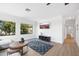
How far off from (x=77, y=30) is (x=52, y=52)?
65cm

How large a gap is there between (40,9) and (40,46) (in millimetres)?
724

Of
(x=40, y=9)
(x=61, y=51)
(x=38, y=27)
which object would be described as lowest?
(x=61, y=51)

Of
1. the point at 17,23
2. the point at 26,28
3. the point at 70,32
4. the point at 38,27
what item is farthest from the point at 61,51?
the point at 17,23

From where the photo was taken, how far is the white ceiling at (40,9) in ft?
5.02

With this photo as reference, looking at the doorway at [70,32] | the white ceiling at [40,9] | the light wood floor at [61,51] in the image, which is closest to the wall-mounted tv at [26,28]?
the white ceiling at [40,9]

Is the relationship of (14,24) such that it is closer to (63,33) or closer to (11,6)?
(11,6)

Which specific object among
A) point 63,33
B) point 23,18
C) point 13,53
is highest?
point 23,18

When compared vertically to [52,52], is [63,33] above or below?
above

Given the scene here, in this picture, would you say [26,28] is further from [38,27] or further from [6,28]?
[6,28]

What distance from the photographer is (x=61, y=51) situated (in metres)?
1.59

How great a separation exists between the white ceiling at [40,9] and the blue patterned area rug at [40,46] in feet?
1.70

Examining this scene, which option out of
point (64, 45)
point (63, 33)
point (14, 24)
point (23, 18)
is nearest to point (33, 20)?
point (23, 18)

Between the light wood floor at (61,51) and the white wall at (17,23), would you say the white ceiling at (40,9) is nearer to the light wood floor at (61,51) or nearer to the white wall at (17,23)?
the white wall at (17,23)

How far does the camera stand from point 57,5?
5.15 feet
